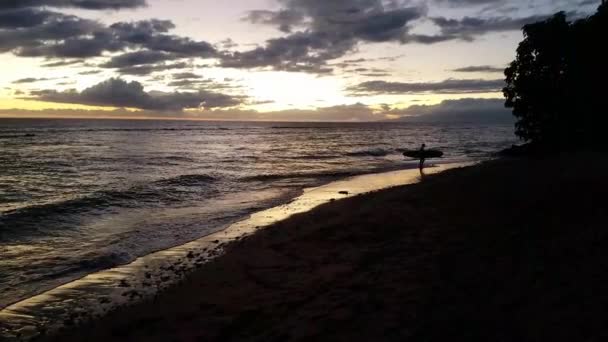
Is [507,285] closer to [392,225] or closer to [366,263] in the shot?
[366,263]

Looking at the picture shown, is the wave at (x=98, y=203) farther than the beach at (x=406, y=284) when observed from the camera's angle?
Yes

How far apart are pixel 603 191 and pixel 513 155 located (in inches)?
1134

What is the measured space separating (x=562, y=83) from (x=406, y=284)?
32981mm

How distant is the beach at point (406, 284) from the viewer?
5.77 meters

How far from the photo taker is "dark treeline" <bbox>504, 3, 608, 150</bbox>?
31045mm

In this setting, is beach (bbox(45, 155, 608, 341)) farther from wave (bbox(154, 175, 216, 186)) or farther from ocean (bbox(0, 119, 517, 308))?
wave (bbox(154, 175, 216, 186))

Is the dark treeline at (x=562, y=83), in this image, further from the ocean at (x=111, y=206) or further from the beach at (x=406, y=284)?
the beach at (x=406, y=284)

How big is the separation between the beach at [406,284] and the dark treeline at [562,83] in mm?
23586

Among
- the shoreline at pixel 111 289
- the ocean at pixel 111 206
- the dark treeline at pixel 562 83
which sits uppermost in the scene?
the dark treeline at pixel 562 83

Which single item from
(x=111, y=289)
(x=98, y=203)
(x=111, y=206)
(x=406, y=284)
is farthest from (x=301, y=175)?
(x=406, y=284)

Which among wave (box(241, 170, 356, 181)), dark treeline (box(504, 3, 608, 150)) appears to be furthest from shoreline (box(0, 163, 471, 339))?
dark treeline (box(504, 3, 608, 150))

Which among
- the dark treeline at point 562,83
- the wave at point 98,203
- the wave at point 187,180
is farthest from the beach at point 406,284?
the dark treeline at point 562,83

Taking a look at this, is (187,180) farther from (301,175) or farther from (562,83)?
(562,83)

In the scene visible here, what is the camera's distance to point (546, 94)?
33.5m
